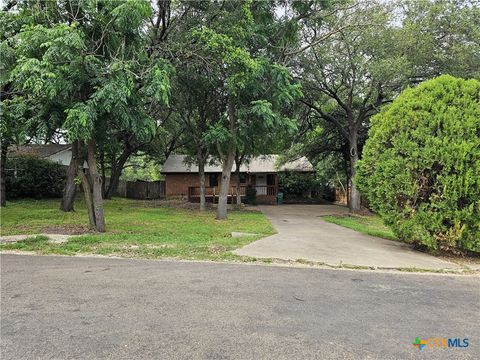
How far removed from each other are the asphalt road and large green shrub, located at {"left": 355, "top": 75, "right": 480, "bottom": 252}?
2032mm

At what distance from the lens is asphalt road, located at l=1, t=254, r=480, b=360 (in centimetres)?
316

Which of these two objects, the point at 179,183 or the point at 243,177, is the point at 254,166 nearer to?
the point at 243,177

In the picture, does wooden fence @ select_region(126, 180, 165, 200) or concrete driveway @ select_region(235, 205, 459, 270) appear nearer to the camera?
concrete driveway @ select_region(235, 205, 459, 270)

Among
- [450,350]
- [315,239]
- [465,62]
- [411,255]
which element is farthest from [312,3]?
[450,350]

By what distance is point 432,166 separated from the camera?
820 centimetres

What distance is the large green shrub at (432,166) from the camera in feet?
25.4

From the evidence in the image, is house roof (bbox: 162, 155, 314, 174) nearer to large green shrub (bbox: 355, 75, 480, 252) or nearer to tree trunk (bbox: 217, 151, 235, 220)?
tree trunk (bbox: 217, 151, 235, 220)

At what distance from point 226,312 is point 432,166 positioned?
6.73 metres

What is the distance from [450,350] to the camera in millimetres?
3266

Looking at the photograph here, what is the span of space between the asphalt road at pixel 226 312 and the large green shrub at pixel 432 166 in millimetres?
2032

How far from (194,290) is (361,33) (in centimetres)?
1581

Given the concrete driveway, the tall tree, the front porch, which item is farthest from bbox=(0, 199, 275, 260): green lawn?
the front porch

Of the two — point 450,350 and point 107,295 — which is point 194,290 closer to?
point 107,295

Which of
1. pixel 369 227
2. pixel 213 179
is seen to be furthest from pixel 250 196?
pixel 369 227
